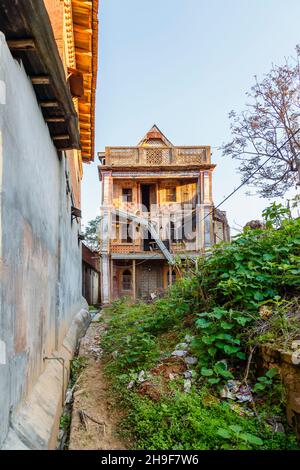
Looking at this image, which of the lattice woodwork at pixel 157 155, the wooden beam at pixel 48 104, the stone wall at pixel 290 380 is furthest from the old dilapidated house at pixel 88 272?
the stone wall at pixel 290 380

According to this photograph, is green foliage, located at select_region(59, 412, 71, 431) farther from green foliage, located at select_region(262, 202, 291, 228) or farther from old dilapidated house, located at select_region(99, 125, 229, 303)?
old dilapidated house, located at select_region(99, 125, 229, 303)

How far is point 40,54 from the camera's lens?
9.66ft

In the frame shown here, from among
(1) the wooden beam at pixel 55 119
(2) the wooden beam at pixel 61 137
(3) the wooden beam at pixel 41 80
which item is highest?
(3) the wooden beam at pixel 41 80

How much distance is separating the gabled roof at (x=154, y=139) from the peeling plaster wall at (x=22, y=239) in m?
14.5

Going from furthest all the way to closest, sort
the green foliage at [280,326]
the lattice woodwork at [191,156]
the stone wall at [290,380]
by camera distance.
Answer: the lattice woodwork at [191,156] → the green foliage at [280,326] → the stone wall at [290,380]

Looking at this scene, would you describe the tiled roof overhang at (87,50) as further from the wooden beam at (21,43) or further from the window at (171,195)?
the window at (171,195)

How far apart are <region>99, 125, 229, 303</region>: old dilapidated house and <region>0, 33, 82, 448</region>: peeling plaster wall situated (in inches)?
467

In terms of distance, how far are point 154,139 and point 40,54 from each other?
16131 mm

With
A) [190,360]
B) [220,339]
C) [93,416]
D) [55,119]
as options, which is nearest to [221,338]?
[220,339]

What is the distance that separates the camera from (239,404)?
3.51 m

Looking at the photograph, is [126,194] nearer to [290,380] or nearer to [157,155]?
[157,155]

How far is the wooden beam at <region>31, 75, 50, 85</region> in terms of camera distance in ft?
10.8

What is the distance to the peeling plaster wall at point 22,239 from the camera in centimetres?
229
